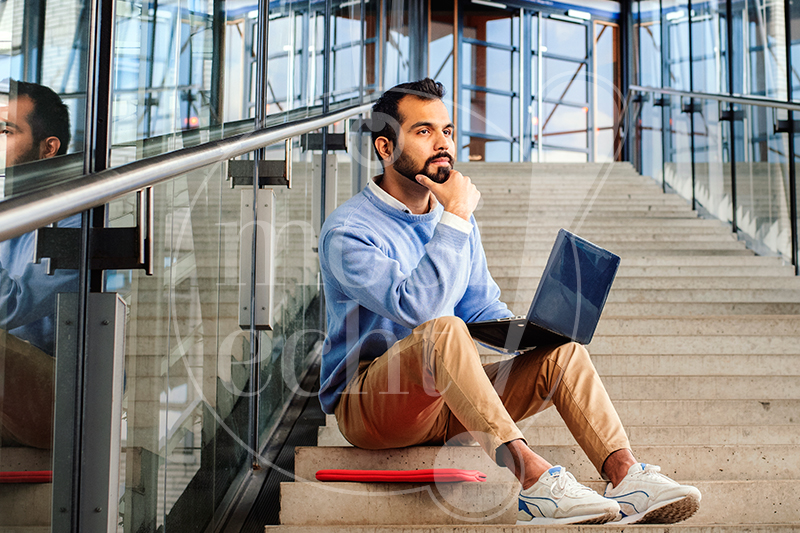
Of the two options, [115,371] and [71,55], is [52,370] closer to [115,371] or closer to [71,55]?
[115,371]

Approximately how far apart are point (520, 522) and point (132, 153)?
977 millimetres

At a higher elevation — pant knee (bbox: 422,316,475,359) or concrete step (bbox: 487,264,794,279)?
concrete step (bbox: 487,264,794,279)

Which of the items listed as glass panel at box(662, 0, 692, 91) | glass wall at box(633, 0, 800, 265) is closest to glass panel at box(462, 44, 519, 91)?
glass panel at box(662, 0, 692, 91)

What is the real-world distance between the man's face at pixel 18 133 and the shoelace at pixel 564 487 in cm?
102

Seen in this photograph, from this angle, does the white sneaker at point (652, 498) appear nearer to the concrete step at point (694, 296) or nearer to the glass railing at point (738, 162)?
the concrete step at point (694, 296)

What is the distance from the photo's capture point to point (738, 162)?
4.54m

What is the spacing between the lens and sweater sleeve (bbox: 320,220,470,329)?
1690 mm

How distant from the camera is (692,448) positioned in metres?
1.88

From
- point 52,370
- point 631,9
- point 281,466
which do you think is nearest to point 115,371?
point 52,370

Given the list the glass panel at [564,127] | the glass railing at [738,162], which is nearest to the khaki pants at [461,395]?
the glass railing at [738,162]

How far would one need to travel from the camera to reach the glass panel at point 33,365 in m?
0.86

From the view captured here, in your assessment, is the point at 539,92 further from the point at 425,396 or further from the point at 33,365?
the point at 33,365

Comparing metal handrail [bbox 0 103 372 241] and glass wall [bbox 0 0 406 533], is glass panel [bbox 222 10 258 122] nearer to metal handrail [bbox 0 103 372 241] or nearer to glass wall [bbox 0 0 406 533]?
glass wall [bbox 0 0 406 533]

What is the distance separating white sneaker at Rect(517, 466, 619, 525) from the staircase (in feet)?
0.09
